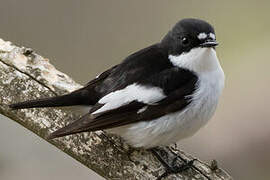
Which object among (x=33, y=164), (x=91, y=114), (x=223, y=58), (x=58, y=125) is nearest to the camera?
(x=91, y=114)

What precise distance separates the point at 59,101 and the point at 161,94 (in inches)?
27.7

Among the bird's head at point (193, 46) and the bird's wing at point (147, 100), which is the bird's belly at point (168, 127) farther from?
the bird's head at point (193, 46)

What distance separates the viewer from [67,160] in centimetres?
748

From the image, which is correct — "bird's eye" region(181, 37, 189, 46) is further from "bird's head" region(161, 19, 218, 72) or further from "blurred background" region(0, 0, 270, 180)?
"blurred background" region(0, 0, 270, 180)

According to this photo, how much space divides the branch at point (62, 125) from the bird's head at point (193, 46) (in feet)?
2.30

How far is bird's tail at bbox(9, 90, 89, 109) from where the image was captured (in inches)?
194

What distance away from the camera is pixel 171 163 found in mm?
5137

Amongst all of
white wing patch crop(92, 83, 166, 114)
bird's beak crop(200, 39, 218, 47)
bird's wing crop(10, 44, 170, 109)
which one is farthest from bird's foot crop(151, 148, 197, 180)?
bird's beak crop(200, 39, 218, 47)

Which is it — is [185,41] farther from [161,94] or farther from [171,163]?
[171,163]

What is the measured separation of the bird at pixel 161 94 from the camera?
16.0 feet

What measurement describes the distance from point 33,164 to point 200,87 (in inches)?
111

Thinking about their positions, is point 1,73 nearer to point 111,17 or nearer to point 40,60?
point 40,60

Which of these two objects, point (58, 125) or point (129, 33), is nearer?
point (58, 125)

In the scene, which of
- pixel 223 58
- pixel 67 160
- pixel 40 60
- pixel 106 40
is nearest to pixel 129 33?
pixel 106 40
